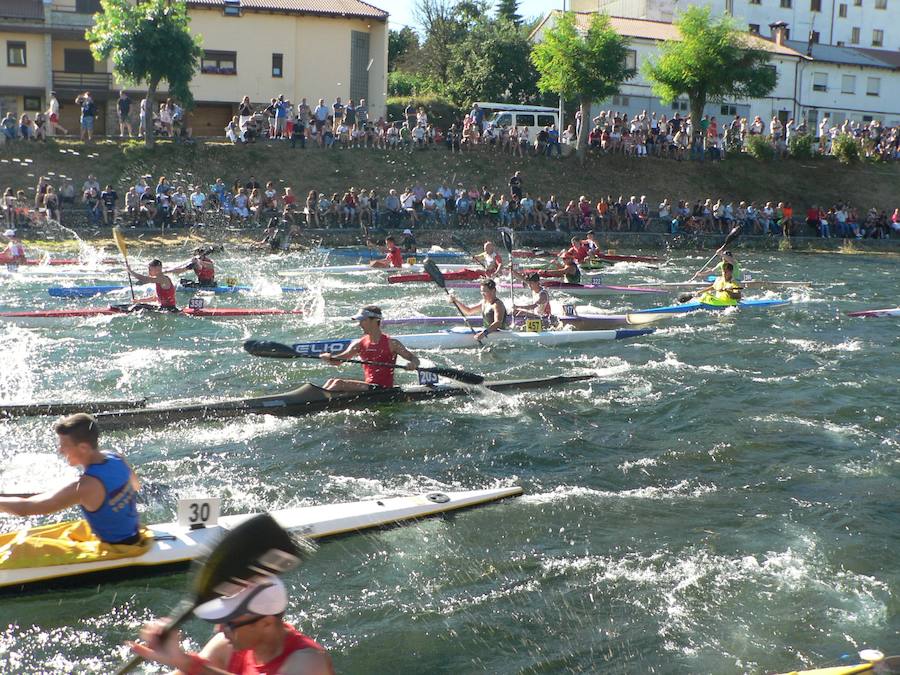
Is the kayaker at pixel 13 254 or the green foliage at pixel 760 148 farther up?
the green foliage at pixel 760 148

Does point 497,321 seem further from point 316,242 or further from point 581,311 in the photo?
point 316,242

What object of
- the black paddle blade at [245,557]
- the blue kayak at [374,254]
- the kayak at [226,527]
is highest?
the black paddle blade at [245,557]

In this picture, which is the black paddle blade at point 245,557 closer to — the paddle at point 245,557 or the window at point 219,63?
the paddle at point 245,557

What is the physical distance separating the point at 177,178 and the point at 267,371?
19.5 m

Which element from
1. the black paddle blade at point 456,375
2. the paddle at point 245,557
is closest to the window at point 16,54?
the black paddle blade at point 456,375

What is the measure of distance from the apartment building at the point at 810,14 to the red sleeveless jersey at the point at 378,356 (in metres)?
45.5

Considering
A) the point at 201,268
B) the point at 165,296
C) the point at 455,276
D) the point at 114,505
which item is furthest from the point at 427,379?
the point at 455,276

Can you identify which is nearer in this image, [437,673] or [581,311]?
[437,673]

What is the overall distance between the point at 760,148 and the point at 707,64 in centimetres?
402

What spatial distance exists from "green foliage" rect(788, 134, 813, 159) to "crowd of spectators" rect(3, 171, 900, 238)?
2.97 m

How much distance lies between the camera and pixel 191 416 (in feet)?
35.4

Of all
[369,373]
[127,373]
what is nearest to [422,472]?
[369,373]

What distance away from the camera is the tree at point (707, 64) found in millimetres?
37938

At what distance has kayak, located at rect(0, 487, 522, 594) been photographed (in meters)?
6.75
